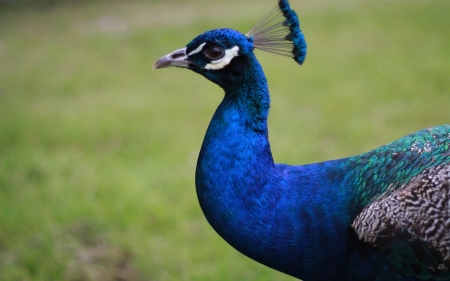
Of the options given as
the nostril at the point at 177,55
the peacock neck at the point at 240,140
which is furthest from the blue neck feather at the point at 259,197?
the nostril at the point at 177,55

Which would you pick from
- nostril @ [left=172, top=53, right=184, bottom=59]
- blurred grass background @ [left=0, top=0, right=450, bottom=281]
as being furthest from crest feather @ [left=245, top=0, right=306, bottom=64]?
blurred grass background @ [left=0, top=0, right=450, bottom=281]

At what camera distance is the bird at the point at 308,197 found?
1482 millimetres

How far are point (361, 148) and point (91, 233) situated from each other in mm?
2018

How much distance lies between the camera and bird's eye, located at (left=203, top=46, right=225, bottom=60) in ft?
5.32

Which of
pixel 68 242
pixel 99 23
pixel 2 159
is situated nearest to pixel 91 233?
pixel 68 242

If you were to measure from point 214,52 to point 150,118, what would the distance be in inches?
113

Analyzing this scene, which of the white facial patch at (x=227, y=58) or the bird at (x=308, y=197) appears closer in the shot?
the bird at (x=308, y=197)

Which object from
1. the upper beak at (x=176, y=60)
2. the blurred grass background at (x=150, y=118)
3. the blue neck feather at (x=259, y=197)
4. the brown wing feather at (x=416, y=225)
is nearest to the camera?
the brown wing feather at (x=416, y=225)

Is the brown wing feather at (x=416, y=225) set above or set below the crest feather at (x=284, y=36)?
below

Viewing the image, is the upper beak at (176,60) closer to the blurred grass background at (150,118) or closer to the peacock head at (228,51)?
the peacock head at (228,51)

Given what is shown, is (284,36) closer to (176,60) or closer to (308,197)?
(176,60)

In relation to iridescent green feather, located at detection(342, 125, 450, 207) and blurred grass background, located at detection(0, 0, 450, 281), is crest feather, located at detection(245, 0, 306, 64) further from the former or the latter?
blurred grass background, located at detection(0, 0, 450, 281)

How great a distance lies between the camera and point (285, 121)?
430 cm

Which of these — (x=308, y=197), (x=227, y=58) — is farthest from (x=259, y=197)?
(x=227, y=58)
